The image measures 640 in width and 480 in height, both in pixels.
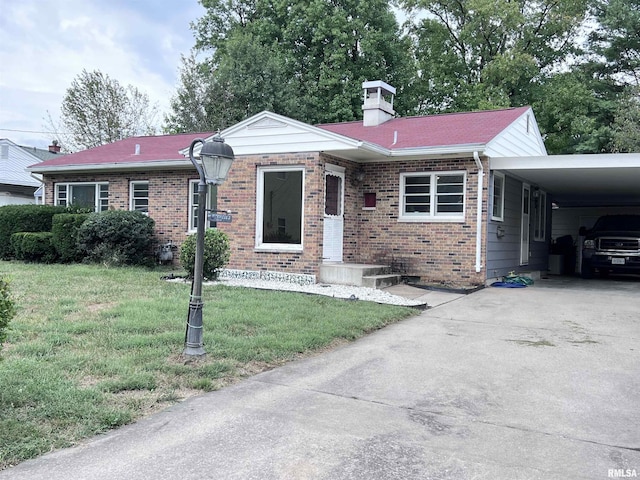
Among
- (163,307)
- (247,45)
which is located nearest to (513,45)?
(247,45)

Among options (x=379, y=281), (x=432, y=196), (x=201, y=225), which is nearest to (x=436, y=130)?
(x=432, y=196)

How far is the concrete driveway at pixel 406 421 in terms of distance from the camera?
11.0ft

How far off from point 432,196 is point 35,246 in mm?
9838

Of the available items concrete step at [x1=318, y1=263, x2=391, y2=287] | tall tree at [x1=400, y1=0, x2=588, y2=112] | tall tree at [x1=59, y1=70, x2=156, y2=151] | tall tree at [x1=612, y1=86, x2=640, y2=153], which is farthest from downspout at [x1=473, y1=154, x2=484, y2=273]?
tall tree at [x1=59, y1=70, x2=156, y2=151]

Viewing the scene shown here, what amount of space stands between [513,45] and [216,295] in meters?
25.1

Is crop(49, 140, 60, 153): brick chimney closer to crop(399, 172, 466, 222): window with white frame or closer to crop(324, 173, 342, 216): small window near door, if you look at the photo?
crop(324, 173, 342, 216): small window near door

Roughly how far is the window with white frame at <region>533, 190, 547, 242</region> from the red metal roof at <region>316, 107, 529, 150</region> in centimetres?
266

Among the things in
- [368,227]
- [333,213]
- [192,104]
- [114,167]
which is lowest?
[368,227]

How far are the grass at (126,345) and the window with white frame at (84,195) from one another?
20.8 feet

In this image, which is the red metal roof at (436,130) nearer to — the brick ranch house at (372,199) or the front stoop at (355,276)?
the brick ranch house at (372,199)

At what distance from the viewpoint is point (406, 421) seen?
419 cm

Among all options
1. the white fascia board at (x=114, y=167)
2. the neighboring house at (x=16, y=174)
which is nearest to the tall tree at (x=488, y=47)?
the white fascia board at (x=114, y=167)

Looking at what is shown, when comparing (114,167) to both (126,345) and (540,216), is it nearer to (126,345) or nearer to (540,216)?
(126,345)

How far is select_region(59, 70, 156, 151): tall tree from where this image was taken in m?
29.6
